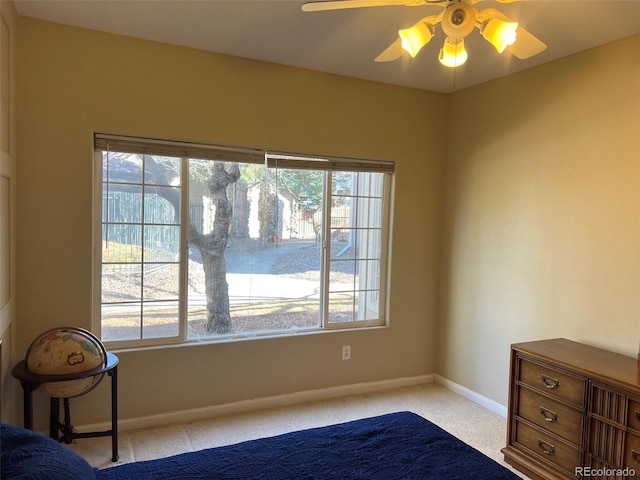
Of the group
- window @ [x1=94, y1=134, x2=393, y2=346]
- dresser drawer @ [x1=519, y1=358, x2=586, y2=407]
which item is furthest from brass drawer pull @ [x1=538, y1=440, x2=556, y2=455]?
window @ [x1=94, y1=134, x2=393, y2=346]

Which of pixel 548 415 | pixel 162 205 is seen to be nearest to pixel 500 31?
pixel 548 415

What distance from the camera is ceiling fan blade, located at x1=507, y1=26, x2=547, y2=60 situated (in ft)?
6.22

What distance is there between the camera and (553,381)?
2.58 m

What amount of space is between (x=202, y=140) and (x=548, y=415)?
110 inches

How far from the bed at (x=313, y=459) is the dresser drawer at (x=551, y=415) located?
1018 mm

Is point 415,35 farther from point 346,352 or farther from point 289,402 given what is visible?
point 289,402

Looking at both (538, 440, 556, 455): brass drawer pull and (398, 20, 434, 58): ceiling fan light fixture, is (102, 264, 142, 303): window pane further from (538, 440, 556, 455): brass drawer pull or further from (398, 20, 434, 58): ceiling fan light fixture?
(538, 440, 556, 455): brass drawer pull

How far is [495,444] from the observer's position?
3055 mm

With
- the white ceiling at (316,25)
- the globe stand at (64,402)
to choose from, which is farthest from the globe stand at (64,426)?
the white ceiling at (316,25)

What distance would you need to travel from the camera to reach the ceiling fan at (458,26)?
1.74m

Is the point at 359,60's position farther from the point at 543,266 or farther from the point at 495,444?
the point at 495,444

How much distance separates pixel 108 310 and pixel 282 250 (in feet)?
4.38

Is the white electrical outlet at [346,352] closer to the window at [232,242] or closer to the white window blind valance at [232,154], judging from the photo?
the window at [232,242]

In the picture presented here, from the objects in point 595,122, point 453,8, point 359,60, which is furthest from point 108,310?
point 595,122
